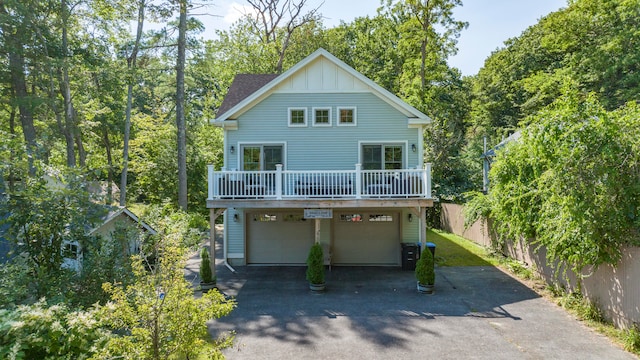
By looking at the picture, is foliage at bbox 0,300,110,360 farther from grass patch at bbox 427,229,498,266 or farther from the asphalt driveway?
grass patch at bbox 427,229,498,266

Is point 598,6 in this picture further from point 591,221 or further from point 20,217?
point 20,217

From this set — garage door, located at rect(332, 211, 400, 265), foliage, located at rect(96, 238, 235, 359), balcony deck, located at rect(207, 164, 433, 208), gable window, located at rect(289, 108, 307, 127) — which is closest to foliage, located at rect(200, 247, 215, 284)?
balcony deck, located at rect(207, 164, 433, 208)

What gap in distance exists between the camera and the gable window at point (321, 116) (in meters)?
13.2

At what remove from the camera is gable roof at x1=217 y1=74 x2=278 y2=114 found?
Result: 1495cm

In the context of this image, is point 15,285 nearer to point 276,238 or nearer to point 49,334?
point 49,334

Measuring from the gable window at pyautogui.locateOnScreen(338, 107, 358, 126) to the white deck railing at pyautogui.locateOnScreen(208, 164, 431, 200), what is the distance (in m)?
2.65

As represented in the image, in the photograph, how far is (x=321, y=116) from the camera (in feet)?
43.4

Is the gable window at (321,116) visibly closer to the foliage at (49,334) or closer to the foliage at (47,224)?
the foliage at (47,224)

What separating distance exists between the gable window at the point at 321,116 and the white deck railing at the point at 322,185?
8.59 feet

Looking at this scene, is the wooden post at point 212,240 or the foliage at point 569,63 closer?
the wooden post at point 212,240

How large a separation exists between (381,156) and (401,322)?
22.2ft

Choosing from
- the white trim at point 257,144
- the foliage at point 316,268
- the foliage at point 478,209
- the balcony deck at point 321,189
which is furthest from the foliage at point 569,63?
the foliage at point 316,268

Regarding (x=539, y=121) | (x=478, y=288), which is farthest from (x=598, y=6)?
(x=478, y=288)

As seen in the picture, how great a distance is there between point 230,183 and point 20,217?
5489mm
